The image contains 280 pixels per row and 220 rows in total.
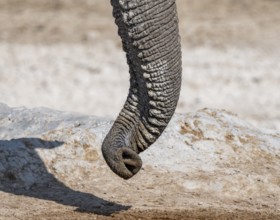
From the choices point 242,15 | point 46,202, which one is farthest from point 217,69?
point 46,202

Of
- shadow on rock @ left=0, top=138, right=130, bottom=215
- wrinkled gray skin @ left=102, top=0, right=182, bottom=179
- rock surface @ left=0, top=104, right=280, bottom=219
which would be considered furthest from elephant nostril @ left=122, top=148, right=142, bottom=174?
shadow on rock @ left=0, top=138, right=130, bottom=215

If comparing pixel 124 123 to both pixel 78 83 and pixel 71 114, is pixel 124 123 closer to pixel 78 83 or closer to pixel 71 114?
pixel 71 114

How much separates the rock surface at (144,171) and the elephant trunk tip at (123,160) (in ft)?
3.76

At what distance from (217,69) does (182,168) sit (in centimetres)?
723

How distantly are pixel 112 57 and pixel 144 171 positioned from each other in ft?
27.0

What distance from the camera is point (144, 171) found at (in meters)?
8.05

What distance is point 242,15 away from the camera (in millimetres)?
18281

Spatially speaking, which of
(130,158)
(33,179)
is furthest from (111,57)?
(130,158)

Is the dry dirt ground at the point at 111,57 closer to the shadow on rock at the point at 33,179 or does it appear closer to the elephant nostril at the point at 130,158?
the shadow on rock at the point at 33,179

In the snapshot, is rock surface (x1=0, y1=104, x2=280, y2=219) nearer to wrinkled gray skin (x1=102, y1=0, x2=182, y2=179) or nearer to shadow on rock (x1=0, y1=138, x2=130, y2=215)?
shadow on rock (x1=0, y1=138, x2=130, y2=215)

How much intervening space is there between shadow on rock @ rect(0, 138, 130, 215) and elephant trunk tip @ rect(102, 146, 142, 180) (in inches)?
53.0

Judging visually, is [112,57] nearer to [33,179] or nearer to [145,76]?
[33,179]

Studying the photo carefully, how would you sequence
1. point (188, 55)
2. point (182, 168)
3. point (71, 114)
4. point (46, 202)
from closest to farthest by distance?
point (46, 202) → point (182, 168) → point (71, 114) → point (188, 55)

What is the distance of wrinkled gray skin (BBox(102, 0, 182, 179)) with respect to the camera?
563cm
